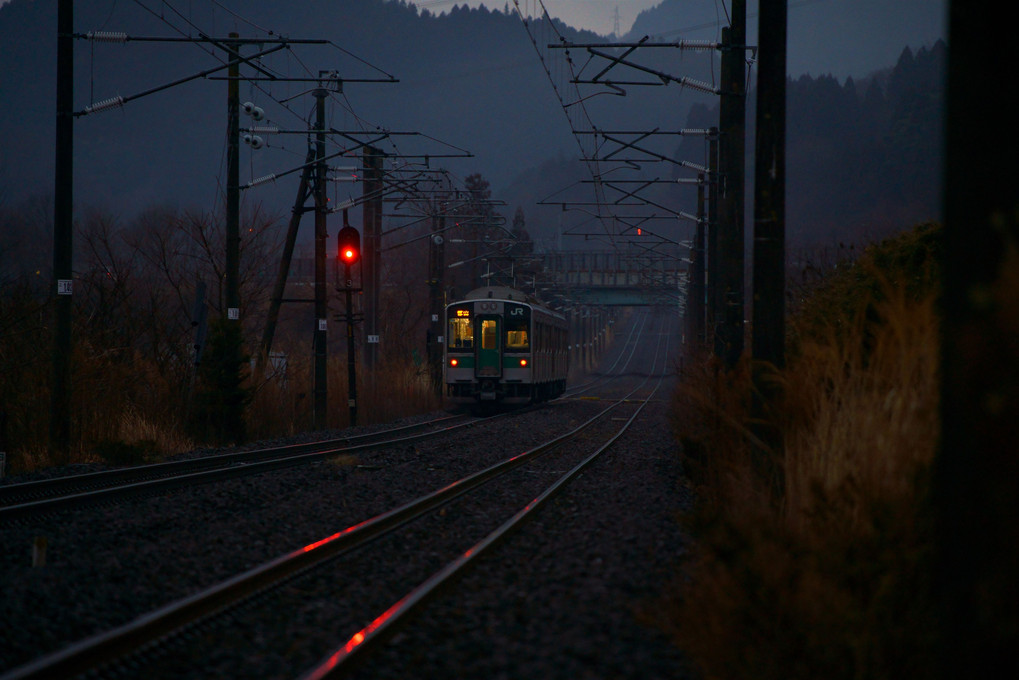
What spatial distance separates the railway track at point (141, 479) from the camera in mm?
8945

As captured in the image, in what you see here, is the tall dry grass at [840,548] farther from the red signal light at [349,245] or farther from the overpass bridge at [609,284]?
the overpass bridge at [609,284]

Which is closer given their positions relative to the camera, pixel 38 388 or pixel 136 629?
pixel 136 629

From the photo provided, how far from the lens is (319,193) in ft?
66.4

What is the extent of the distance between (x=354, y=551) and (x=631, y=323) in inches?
6035

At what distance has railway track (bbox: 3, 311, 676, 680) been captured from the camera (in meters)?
4.55

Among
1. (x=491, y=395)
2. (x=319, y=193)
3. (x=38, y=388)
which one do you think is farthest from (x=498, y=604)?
(x=491, y=395)

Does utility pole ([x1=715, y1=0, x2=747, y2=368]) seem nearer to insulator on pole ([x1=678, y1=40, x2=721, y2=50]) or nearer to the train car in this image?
insulator on pole ([x1=678, y1=40, x2=721, y2=50])

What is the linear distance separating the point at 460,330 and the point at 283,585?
2150cm

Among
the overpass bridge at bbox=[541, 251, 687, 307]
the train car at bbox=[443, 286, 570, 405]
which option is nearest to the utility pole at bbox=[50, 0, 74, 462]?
the train car at bbox=[443, 286, 570, 405]

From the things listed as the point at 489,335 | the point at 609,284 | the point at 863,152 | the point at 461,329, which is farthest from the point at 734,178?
the point at 863,152

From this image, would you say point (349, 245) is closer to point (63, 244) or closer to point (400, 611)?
point (63, 244)

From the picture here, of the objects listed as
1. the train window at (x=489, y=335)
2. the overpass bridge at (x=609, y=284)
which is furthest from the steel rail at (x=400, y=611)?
the overpass bridge at (x=609, y=284)

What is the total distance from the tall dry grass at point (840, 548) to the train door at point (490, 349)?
67.7 feet

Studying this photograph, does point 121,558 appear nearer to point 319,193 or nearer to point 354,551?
point 354,551
